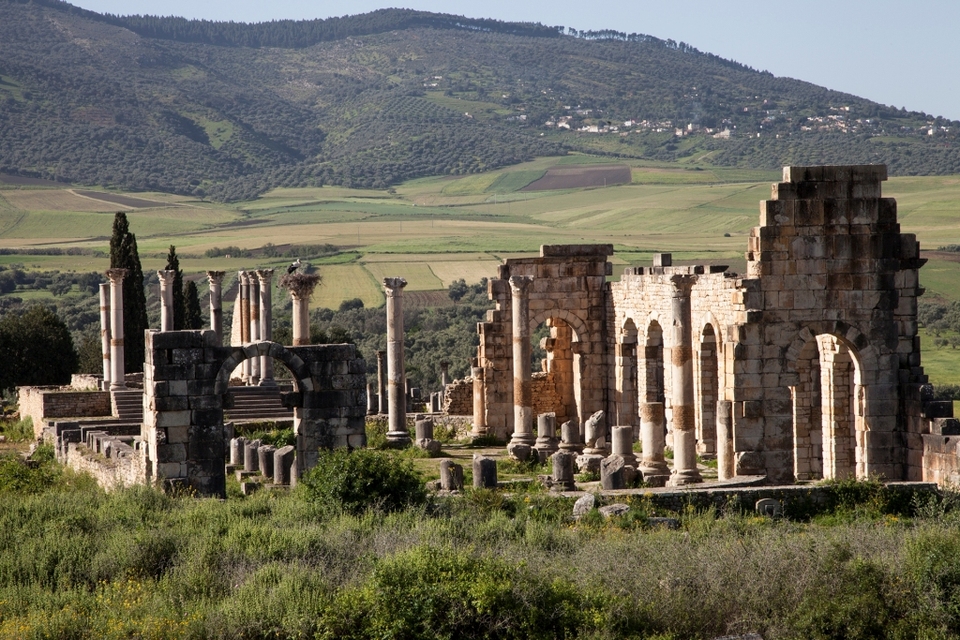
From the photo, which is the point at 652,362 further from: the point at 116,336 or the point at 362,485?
the point at 116,336

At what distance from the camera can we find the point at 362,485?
62.4ft

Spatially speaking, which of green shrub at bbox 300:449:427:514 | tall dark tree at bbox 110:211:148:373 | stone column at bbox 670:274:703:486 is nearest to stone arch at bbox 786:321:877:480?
stone column at bbox 670:274:703:486

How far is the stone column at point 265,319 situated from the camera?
39.7 m

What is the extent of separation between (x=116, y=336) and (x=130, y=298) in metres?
8.90

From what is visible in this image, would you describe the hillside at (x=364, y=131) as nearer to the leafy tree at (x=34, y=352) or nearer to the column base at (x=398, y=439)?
the leafy tree at (x=34, y=352)

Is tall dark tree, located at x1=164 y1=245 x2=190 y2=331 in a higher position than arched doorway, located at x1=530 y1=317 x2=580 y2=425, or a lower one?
higher

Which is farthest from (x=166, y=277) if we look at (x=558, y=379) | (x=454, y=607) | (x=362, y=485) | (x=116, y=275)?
(x=454, y=607)

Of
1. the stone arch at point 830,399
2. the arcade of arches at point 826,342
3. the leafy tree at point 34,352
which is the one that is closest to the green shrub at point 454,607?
the stone arch at point 830,399

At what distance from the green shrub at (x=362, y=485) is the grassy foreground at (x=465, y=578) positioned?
1.68 feet

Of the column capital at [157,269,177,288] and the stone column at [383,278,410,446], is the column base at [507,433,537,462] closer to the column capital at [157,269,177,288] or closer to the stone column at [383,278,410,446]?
the stone column at [383,278,410,446]

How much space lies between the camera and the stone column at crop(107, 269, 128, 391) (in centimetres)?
3900

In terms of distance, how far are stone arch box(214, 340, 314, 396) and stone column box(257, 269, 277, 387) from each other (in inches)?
669

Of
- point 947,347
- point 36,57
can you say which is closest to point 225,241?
point 947,347

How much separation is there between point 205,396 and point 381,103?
177 meters
